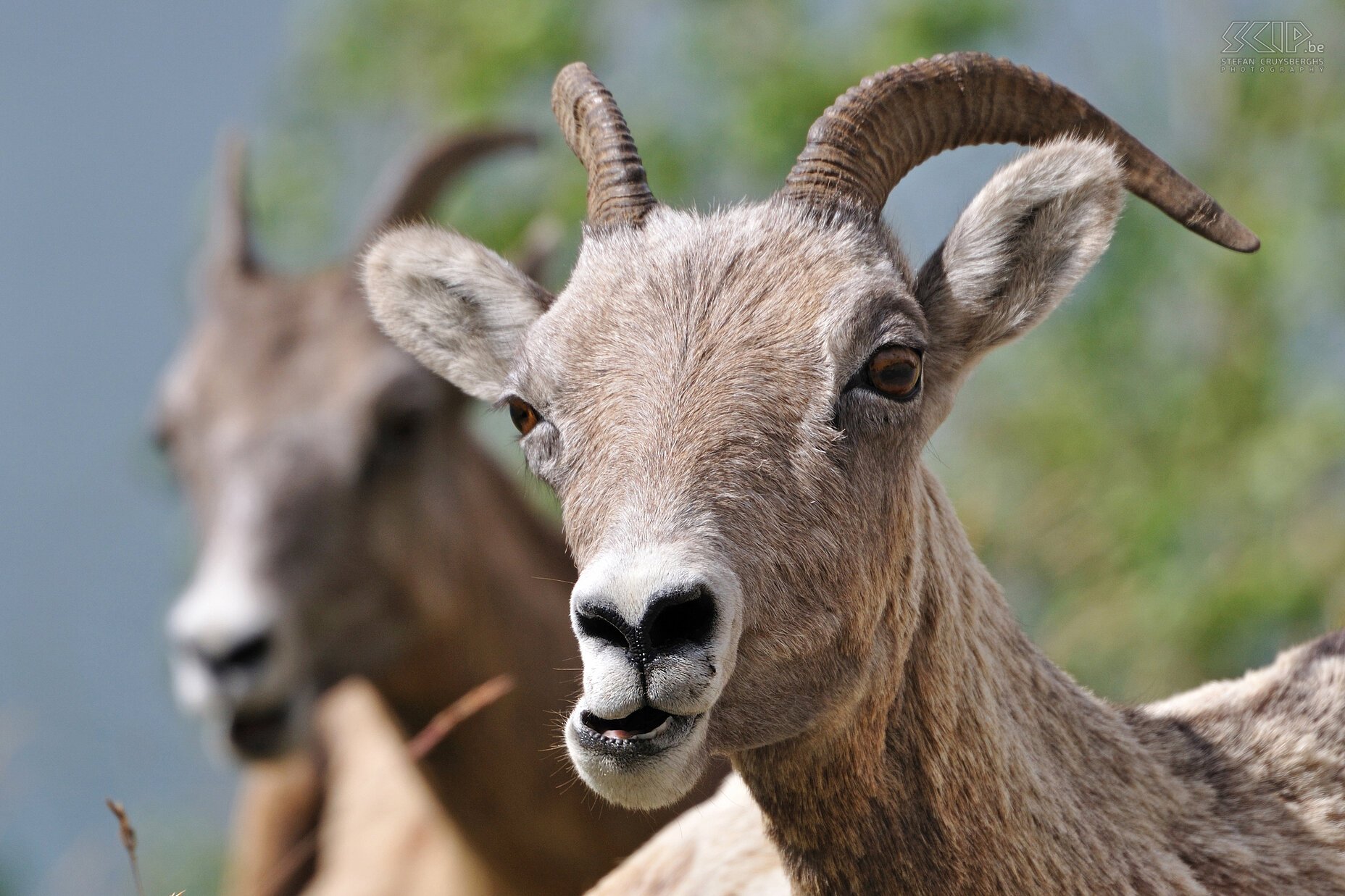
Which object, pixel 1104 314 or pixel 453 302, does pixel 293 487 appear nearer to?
pixel 453 302

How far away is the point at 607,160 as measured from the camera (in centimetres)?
374

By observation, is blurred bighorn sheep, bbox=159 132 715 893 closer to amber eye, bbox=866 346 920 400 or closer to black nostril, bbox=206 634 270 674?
black nostril, bbox=206 634 270 674

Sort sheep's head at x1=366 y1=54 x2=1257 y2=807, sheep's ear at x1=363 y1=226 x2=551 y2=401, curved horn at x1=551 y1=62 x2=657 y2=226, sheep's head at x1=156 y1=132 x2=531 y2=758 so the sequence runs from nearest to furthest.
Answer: sheep's head at x1=366 y1=54 x2=1257 y2=807
curved horn at x1=551 y1=62 x2=657 y2=226
sheep's ear at x1=363 y1=226 x2=551 y2=401
sheep's head at x1=156 y1=132 x2=531 y2=758

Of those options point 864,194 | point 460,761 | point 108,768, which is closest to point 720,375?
point 864,194

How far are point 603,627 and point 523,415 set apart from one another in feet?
3.05

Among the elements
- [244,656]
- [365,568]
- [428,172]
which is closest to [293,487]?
[365,568]

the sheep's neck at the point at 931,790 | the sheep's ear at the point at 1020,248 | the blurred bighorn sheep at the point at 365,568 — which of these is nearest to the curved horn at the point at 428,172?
the blurred bighorn sheep at the point at 365,568

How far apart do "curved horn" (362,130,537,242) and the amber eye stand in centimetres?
515

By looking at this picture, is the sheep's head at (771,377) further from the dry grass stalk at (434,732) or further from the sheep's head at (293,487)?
the sheep's head at (293,487)

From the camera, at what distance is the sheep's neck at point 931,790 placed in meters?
3.15

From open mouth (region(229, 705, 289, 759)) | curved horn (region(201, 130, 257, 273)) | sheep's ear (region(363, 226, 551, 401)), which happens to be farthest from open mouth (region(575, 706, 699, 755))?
curved horn (region(201, 130, 257, 273))

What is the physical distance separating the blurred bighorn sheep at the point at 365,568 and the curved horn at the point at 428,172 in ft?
1.00

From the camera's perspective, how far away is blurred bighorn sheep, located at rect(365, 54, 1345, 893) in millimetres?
2889

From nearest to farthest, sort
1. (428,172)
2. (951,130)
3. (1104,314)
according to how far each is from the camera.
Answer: (951,130)
(428,172)
(1104,314)
